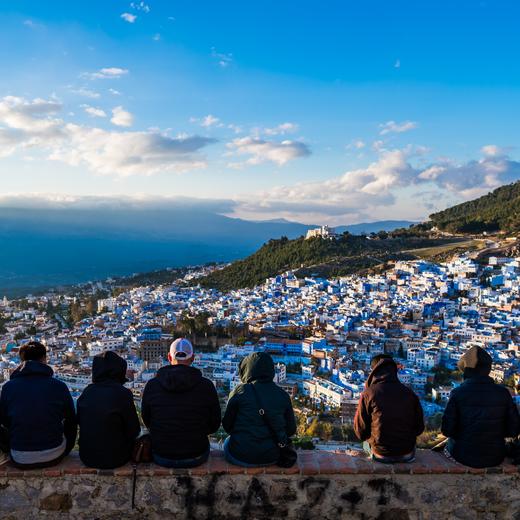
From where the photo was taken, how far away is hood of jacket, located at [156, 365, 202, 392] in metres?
2.71

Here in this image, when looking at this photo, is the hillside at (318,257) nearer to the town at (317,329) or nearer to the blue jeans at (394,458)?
the town at (317,329)

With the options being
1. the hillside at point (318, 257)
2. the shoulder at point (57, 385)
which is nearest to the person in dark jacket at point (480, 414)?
the shoulder at point (57, 385)

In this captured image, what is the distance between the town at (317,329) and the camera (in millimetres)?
16672

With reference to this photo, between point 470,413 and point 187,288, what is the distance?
42783 mm

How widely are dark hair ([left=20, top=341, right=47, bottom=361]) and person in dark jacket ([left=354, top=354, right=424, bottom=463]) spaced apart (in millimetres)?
1811

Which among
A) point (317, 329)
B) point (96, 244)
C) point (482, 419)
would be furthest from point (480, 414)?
point (96, 244)

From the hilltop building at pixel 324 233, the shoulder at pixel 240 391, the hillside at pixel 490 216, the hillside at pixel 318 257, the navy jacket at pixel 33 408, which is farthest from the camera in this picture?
the hilltop building at pixel 324 233

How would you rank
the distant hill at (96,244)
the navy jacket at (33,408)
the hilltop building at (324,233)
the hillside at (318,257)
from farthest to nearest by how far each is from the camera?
the distant hill at (96,244) < the hilltop building at (324,233) < the hillside at (318,257) < the navy jacket at (33,408)

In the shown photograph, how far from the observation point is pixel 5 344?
24531 mm

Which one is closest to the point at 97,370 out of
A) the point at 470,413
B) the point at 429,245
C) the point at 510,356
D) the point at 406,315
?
the point at 470,413

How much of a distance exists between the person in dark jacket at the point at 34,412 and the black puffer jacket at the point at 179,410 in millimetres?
463

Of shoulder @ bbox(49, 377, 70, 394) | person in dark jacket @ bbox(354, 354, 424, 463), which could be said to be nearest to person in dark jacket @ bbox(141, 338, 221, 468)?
shoulder @ bbox(49, 377, 70, 394)

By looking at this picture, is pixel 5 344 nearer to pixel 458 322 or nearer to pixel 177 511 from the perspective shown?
pixel 458 322

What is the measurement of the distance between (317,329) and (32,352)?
24521mm
